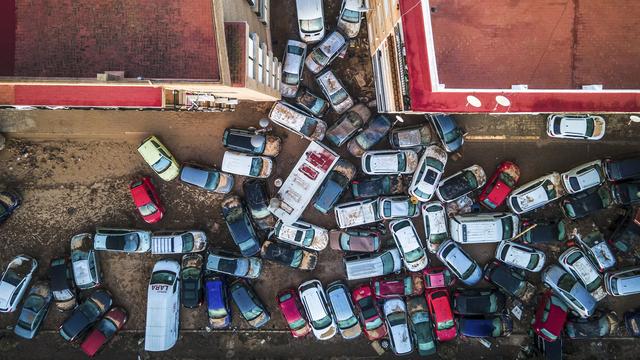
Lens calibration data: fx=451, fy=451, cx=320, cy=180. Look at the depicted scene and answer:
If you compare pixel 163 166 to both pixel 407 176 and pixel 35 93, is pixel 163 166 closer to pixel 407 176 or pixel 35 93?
pixel 35 93

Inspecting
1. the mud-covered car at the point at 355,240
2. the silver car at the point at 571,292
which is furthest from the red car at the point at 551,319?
the mud-covered car at the point at 355,240

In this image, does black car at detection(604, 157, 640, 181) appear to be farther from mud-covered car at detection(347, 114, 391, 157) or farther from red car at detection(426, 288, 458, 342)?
mud-covered car at detection(347, 114, 391, 157)

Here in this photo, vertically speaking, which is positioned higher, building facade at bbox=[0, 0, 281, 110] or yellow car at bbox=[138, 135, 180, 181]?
building facade at bbox=[0, 0, 281, 110]

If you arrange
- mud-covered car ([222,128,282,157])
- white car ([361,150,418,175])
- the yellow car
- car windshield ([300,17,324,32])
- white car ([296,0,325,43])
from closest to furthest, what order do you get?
white car ([296,0,325,43]) < car windshield ([300,17,324,32]) < the yellow car < white car ([361,150,418,175]) < mud-covered car ([222,128,282,157])

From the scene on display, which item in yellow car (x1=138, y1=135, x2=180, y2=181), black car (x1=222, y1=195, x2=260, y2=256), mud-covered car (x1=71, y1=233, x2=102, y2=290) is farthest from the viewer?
mud-covered car (x1=71, y1=233, x2=102, y2=290)

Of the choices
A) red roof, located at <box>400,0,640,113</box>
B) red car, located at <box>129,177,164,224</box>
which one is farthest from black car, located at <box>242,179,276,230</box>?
red roof, located at <box>400,0,640,113</box>

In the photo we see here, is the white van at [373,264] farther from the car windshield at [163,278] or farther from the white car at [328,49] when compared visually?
the white car at [328,49]

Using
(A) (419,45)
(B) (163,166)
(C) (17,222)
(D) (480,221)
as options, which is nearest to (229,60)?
(A) (419,45)

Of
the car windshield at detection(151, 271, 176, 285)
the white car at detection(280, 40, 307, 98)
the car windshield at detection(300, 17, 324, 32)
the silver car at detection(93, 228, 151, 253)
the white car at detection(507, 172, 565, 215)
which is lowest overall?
the car windshield at detection(151, 271, 176, 285)
